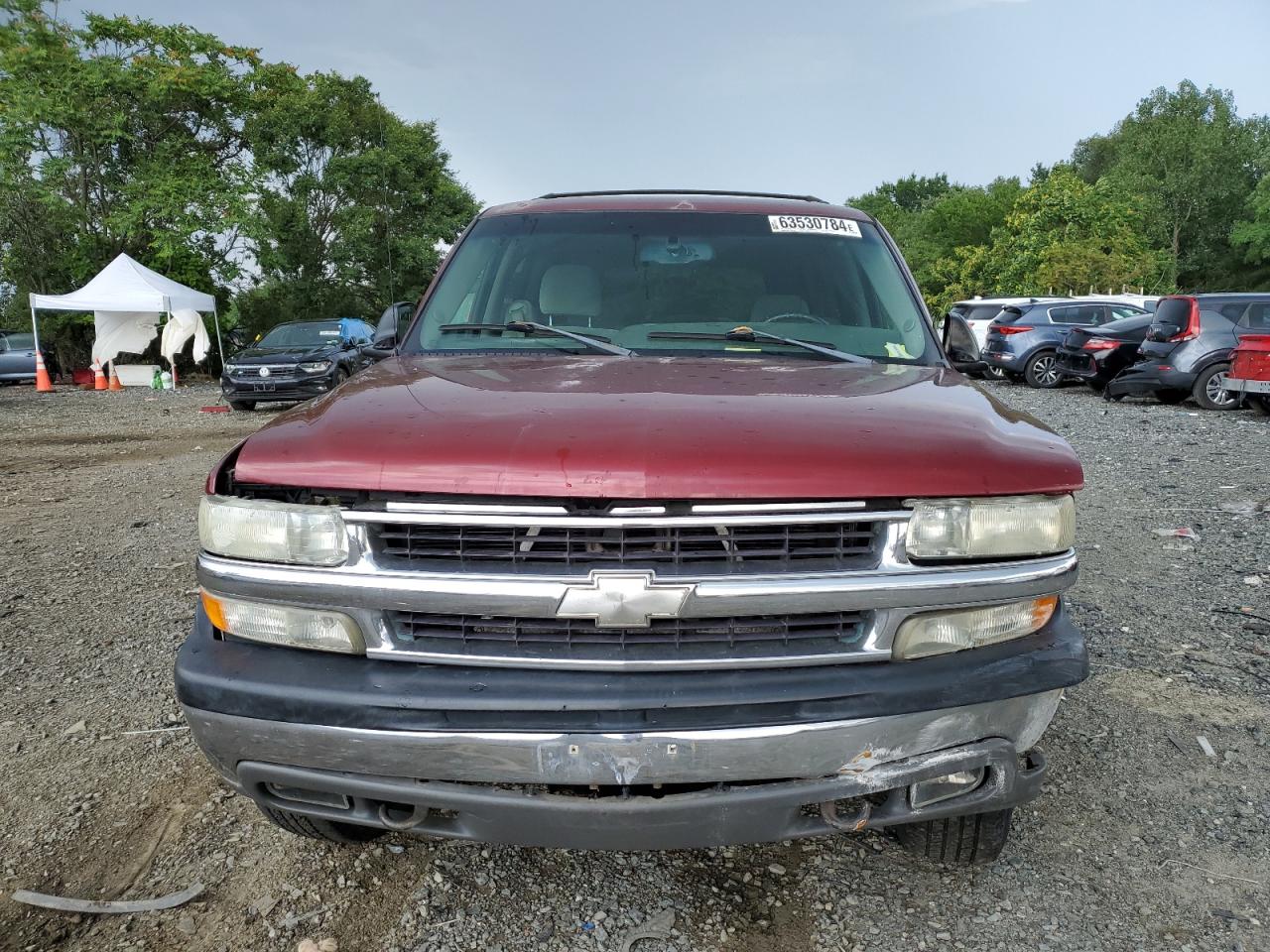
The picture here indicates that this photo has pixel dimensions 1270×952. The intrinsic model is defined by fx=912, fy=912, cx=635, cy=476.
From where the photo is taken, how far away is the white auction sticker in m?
3.28

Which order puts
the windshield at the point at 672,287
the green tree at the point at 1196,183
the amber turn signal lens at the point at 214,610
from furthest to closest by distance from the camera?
the green tree at the point at 1196,183, the windshield at the point at 672,287, the amber turn signal lens at the point at 214,610

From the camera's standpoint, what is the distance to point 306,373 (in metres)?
14.7

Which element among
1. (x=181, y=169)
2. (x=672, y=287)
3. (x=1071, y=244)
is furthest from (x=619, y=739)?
(x=1071, y=244)

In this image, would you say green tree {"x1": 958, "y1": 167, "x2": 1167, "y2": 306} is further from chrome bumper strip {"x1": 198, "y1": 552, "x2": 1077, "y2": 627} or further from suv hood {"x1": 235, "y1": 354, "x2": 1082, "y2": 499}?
chrome bumper strip {"x1": 198, "y1": 552, "x2": 1077, "y2": 627}

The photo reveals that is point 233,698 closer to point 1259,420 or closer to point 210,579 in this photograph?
point 210,579

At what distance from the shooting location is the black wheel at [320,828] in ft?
7.13

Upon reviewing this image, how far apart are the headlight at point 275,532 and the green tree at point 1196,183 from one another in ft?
188

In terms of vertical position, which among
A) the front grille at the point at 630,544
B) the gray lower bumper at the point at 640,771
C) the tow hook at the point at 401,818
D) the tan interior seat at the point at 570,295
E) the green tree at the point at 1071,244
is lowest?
the tow hook at the point at 401,818

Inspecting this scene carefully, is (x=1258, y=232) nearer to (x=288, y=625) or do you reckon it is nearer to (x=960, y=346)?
(x=960, y=346)

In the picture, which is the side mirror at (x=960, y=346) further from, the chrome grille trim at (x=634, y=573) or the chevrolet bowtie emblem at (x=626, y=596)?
the chevrolet bowtie emblem at (x=626, y=596)

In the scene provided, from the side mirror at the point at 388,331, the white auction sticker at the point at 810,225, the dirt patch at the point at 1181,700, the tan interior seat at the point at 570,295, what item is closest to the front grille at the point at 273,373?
the side mirror at the point at 388,331

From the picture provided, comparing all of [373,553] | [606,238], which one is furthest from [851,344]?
[373,553]

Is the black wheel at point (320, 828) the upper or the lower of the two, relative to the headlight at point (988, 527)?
lower

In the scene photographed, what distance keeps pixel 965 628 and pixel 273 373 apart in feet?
47.8
